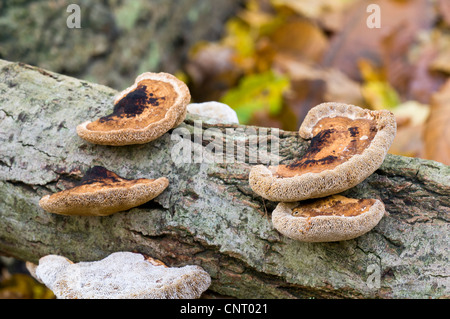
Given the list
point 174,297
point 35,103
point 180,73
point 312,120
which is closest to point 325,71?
point 180,73

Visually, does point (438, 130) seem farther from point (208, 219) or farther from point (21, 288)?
point (21, 288)

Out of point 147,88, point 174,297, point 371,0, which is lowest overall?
point 174,297

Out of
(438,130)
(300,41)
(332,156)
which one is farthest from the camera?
(300,41)

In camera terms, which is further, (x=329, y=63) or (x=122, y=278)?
(x=329, y=63)

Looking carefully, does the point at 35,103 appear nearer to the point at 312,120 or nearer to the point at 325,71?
the point at 312,120

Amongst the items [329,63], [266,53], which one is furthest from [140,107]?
[329,63]

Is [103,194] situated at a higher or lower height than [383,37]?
lower

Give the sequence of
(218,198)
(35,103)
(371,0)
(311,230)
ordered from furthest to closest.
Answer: (371,0) < (35,103) < (218,198) < (311,230)
